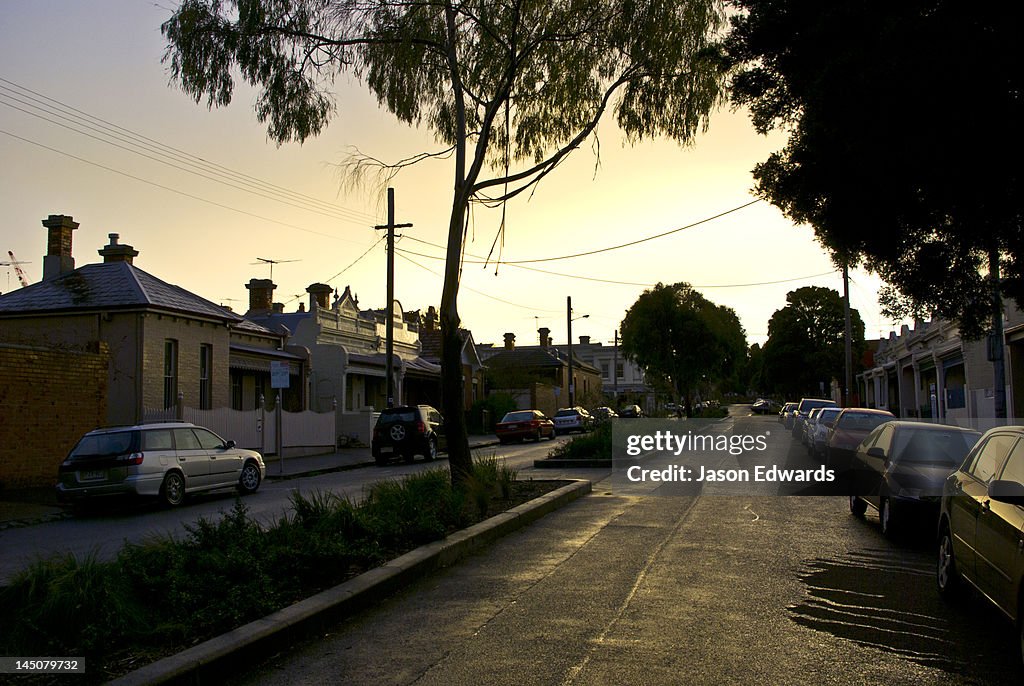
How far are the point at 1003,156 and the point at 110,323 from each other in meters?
21.9

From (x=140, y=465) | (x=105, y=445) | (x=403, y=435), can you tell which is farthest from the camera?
(x=403, y=435)

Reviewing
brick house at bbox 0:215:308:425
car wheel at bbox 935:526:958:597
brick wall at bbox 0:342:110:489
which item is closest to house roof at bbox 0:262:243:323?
brick house at bbox 0:215:308:425

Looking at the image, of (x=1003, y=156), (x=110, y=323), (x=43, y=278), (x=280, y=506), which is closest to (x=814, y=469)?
(x=280, y=506)

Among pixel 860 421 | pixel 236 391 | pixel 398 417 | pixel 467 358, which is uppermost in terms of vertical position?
pixel 467 358

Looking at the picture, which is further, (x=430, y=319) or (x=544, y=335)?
(x=544, y=335)

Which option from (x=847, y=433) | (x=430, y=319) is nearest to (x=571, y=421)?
(x=430, y=319)

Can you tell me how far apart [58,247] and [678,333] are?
121 ft

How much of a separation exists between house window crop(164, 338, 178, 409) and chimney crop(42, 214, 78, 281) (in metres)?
4.83

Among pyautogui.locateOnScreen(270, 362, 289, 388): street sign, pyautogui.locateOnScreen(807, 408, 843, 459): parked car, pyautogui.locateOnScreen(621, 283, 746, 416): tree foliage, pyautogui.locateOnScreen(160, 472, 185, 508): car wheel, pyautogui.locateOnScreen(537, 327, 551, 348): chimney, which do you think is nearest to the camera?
Answer: pyautogui.locateOnScreen(160, 472, 185, 508): car wheel

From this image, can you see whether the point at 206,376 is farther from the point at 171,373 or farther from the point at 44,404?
the point at 44,404

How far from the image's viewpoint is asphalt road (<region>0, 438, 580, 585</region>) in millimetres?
11461

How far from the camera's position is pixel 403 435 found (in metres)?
28.3

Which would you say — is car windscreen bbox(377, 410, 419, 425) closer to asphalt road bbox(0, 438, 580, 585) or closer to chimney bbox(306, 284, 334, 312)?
asphalt road bbox(0, 438, 580, 585)

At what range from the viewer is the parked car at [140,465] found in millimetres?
15570
